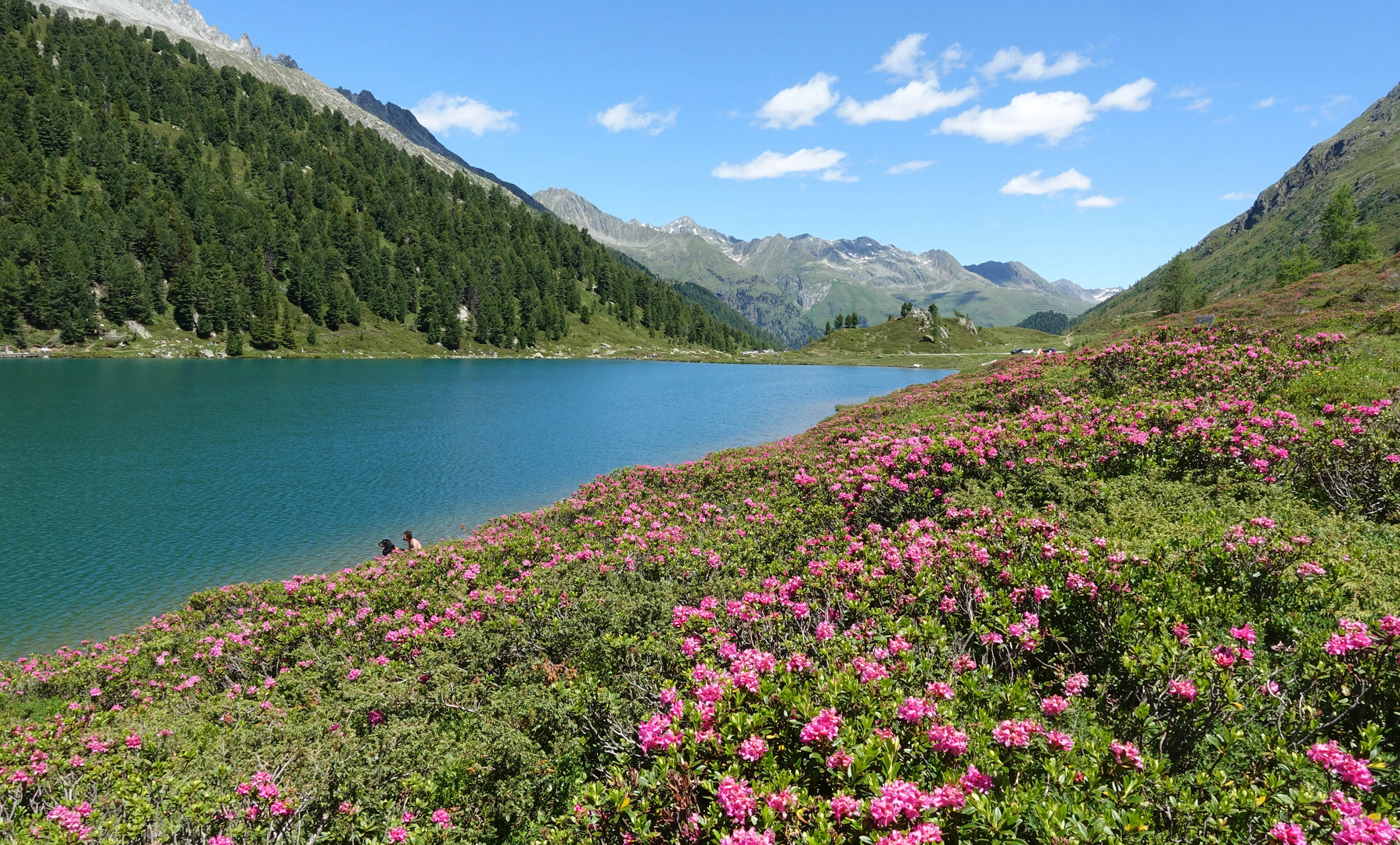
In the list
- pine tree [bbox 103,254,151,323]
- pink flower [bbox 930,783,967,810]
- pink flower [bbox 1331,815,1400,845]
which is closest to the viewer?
pink flower [bbox 1331,815,1400,845]

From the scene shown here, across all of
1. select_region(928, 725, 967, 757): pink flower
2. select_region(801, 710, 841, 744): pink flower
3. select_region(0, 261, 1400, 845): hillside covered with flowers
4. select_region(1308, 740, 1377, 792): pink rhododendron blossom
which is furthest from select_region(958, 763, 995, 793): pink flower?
select_region(1308, 740, 1377, 792): pink rhododendron blossom

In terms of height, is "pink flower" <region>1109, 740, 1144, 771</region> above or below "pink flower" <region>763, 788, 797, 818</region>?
above

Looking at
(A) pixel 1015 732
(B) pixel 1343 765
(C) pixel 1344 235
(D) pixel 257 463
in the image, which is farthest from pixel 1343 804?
(C) pixel 1344 235

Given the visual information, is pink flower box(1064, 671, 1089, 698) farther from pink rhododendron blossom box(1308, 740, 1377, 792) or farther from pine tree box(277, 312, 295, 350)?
pine tree box(277, 312, 295, 350)

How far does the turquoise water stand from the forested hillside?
1821 inches

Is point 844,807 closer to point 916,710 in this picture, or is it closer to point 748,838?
point 748,838

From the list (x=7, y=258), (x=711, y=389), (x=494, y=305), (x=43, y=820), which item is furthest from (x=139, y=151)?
(x=43, y=820)

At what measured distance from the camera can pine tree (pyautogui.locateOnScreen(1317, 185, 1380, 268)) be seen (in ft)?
274

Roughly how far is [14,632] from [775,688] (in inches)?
1044

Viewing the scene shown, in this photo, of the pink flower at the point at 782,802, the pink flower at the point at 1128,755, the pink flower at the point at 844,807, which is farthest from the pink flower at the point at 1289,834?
the pink flower at the point at 782,802

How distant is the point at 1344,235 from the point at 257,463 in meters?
167

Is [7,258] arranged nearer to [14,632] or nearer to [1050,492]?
[14,632]

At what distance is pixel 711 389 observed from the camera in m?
101

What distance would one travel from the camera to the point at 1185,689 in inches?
208
